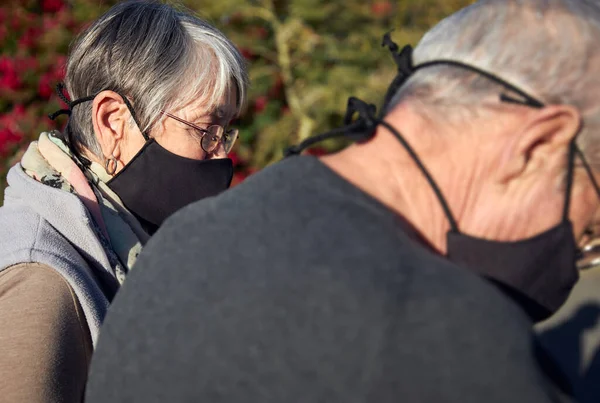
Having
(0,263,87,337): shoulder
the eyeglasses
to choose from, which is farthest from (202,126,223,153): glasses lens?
(0,263,87,337): shoulder

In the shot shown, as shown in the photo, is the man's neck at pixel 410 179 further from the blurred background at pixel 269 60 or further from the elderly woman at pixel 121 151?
the blurred background at pixel 269 60

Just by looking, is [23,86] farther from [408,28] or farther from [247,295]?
[247,295]

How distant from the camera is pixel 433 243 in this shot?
4.26 feet

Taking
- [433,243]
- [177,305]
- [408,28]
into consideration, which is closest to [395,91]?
[433,243]

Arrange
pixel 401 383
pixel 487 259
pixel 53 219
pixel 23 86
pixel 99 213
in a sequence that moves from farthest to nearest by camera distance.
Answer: pixel 23 86 < pixel 99 213 < pixel 53 219 < pixel 487 259 < pixel 401 383

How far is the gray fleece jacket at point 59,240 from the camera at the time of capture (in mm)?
1875

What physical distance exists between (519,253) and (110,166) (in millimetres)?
1535

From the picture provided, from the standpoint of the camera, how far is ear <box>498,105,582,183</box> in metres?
1.21

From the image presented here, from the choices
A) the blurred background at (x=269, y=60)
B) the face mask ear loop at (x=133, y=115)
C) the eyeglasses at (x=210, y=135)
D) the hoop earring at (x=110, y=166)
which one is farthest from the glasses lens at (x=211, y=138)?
the blurred background at (x=269, y=60)

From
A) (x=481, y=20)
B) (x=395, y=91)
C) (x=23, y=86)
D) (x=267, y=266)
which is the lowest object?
(x=23, y=86)

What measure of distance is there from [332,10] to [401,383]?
6641mm

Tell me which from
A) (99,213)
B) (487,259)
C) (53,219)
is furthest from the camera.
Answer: (99,213)

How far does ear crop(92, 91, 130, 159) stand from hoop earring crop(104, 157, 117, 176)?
0.01 metres

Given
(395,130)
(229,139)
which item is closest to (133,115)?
(229,139)
